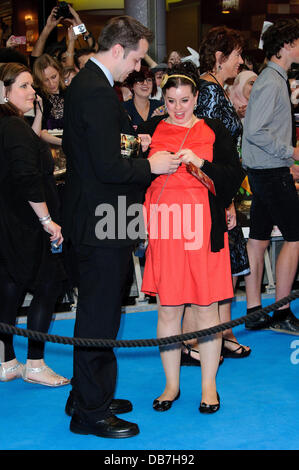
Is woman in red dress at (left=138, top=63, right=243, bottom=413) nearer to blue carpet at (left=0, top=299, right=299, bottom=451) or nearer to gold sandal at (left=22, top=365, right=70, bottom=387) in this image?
blue carpet at (left=0, top=299, right=299, bottom=451)

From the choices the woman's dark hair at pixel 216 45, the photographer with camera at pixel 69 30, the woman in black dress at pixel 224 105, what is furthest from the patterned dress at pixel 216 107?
the photographer with camera at pixel 69 30

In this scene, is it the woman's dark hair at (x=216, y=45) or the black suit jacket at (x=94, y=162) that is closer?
the black suit jacket at (x=94, y=162)

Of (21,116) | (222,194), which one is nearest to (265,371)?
(222,194)

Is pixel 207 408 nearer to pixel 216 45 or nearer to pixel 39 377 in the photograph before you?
pixel 39 377

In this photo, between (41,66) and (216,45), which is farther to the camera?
(41,66)

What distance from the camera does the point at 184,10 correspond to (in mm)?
9906

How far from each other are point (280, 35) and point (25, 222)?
1.88 m

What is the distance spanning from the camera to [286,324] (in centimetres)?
431

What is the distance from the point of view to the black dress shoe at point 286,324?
4.29 m

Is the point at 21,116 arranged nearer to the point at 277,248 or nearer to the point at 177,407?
the point at 177,407

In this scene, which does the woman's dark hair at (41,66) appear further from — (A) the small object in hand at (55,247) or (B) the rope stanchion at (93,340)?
(B) the rope stanchion at (93,340)

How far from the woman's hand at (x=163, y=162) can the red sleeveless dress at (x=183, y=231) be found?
27 centimetres

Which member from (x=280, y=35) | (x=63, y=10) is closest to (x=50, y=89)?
(x=63, y=10)
